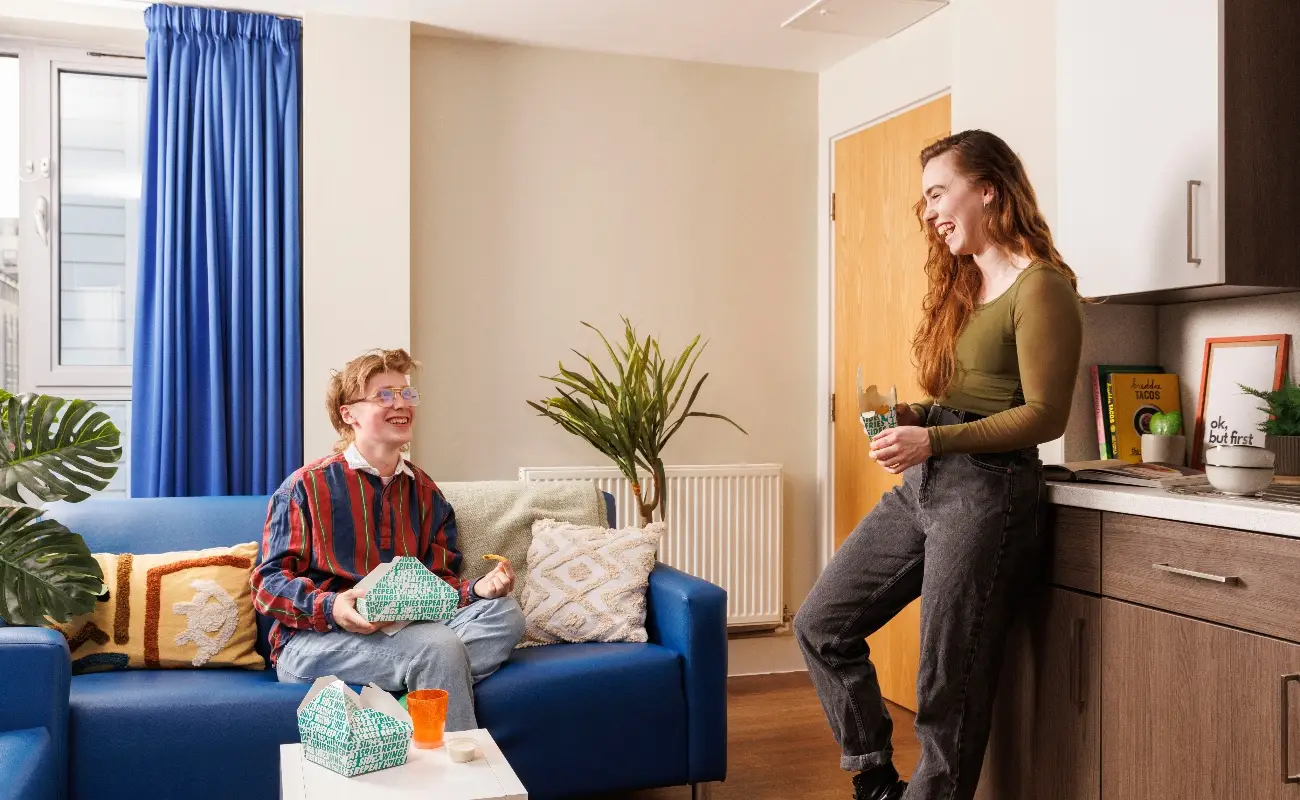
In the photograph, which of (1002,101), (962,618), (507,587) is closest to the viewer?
(962,618)

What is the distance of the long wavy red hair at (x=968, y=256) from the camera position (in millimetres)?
2090

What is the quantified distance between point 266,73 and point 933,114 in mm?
2295

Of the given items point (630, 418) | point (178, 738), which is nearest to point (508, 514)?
point (630, 418)

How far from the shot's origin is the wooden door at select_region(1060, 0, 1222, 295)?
2178 millimetres

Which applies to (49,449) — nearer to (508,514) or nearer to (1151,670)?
(508,514)

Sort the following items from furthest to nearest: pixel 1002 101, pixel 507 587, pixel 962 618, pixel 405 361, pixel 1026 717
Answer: pixel 1002 101 < pixel 405 361 < pixel 507 587 < pixel 1026 717 < pixel 962 618

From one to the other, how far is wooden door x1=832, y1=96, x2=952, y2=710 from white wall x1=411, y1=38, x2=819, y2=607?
0.22 meters

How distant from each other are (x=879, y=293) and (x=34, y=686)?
9.70 ft

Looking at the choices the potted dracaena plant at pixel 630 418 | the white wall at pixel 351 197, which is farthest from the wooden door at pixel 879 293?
the white wall at pixel 351 197

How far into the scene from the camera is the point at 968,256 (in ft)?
7.33

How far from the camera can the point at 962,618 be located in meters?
2.03

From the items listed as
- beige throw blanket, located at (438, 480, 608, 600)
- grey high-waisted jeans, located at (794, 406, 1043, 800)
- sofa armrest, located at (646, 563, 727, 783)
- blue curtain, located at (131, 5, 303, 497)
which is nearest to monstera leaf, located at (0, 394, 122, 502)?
beige throw blanket, located at (438, 480, 608, 600)

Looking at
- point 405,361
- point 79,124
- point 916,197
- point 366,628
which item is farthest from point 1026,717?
point 79,124

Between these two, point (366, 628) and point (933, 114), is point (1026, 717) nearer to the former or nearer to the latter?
point (366, 628)
